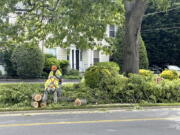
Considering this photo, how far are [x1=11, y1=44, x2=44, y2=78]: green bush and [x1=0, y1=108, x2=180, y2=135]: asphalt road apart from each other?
13563 mm

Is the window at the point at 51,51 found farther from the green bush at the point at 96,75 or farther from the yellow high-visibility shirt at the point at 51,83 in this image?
the yellow high-visibility shirt at the point at 51,83

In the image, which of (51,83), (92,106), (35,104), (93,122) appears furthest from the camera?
(51,83)

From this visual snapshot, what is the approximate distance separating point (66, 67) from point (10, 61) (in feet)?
18.6

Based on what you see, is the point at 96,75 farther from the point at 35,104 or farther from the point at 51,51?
the point at 51,51

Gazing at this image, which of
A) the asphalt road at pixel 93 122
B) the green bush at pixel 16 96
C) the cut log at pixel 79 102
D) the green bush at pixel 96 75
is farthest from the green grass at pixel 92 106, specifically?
the green bush at pixel 96 75

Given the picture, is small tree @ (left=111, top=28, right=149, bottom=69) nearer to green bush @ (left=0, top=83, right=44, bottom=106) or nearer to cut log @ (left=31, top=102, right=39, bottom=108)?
green bush @ (left=0, top=83, right=44, bottom=106)

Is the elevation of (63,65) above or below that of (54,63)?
below

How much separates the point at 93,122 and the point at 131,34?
7.79 meters

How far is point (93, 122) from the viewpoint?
8.55 meters

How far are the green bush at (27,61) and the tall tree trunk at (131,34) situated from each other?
10.7m

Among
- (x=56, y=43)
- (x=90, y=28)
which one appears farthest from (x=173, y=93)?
(x=56, y=43)

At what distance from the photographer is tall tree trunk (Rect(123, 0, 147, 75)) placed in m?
14.8

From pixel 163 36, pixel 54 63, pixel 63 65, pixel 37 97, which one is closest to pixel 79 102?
pixel 37 97

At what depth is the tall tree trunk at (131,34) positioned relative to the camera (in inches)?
581
